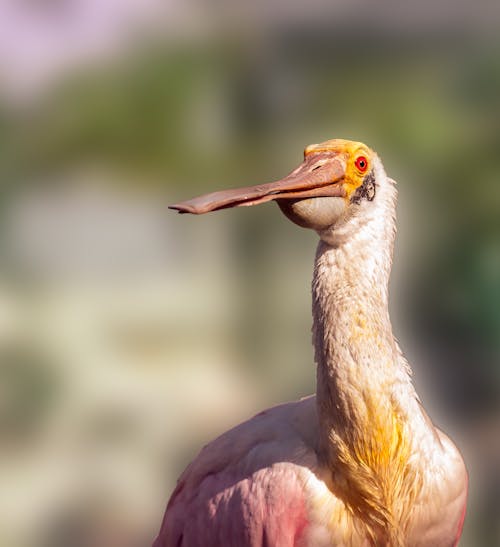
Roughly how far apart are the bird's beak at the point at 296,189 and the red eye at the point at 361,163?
22 mm

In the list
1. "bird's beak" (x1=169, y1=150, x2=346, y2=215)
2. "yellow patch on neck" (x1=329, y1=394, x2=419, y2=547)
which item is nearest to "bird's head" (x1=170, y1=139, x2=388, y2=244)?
"bird's beak" (x1=169, y1=150, x2=346, y2=215)

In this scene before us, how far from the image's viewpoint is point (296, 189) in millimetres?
1359

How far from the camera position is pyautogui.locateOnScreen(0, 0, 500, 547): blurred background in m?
3.44

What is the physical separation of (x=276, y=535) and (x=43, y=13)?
8.18ft

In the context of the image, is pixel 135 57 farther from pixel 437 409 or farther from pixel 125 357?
pixel 437 409

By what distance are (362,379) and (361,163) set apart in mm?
317

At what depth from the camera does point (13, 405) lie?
3.68 metres

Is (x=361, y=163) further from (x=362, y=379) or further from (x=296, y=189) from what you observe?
(x=362, y=379)

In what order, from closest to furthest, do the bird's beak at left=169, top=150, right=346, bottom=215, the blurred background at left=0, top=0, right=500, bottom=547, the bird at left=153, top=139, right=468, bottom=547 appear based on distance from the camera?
the bird's beak at left=169, top=150, right=346, bottom=215 → the bird at left=153, top=139, right=468, bottom=547 → the blurred background at left=0, top=0, right=500, bottom=547

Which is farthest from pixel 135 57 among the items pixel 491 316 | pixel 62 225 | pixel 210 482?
pixel 210 482

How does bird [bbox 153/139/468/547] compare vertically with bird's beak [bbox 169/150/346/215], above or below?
below

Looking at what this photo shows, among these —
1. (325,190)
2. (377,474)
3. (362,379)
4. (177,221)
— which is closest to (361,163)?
(325,190)

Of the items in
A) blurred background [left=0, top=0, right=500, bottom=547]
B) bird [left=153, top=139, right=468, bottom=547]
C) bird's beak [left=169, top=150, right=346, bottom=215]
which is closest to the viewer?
bird's beak [left=169, top=150, right=346, bottom=215]

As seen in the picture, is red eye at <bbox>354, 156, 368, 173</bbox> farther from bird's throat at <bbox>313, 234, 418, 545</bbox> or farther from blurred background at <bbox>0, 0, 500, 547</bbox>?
blurred background at <bbox>0, 0, 500, 547</bbox>
